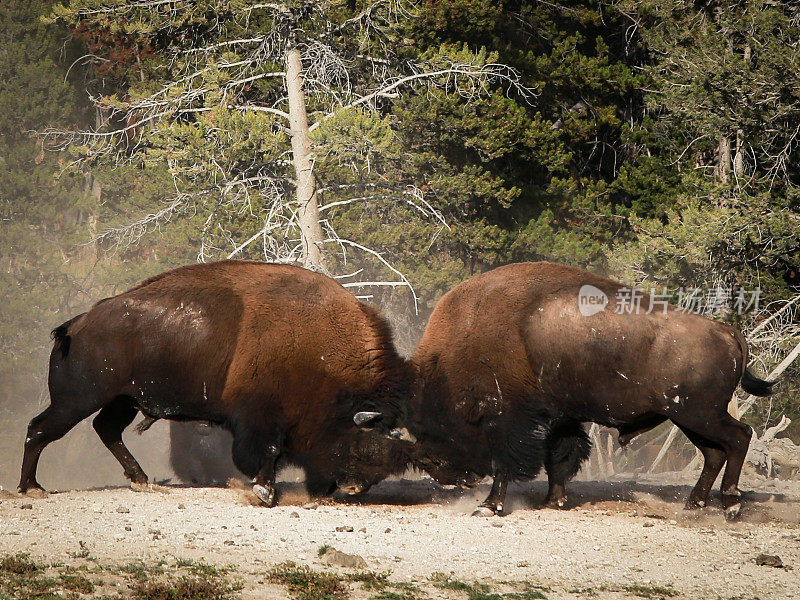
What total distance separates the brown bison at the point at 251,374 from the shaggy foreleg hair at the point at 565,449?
1.61 m

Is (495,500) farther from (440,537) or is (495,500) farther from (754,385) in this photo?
(754,385)

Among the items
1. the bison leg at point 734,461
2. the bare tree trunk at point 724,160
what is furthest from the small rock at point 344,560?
the bare tree trunk at point 724,160

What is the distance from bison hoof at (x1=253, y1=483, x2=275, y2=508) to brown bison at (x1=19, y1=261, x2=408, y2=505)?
0.01 m

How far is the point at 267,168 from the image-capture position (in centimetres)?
1695

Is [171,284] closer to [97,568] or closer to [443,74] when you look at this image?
[97,568]

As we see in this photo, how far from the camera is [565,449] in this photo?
9477 millimetres

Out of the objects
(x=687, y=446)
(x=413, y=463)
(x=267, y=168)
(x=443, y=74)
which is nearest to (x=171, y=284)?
(x=413, y=463)

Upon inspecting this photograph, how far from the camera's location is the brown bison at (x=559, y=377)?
27.9 ft

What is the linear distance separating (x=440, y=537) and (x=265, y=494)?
191 cm

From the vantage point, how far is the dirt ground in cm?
632

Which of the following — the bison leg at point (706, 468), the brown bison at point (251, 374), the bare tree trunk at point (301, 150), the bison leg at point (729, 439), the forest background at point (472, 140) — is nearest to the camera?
the bison leg at point (729, 439)

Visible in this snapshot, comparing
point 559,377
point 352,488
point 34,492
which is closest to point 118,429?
point 34,492

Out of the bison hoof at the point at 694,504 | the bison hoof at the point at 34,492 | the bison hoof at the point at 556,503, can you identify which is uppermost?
the bison hoof at the point at 694,504

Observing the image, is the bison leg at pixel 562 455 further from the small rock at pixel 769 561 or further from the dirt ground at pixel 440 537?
the small rock at pixel 769 561
